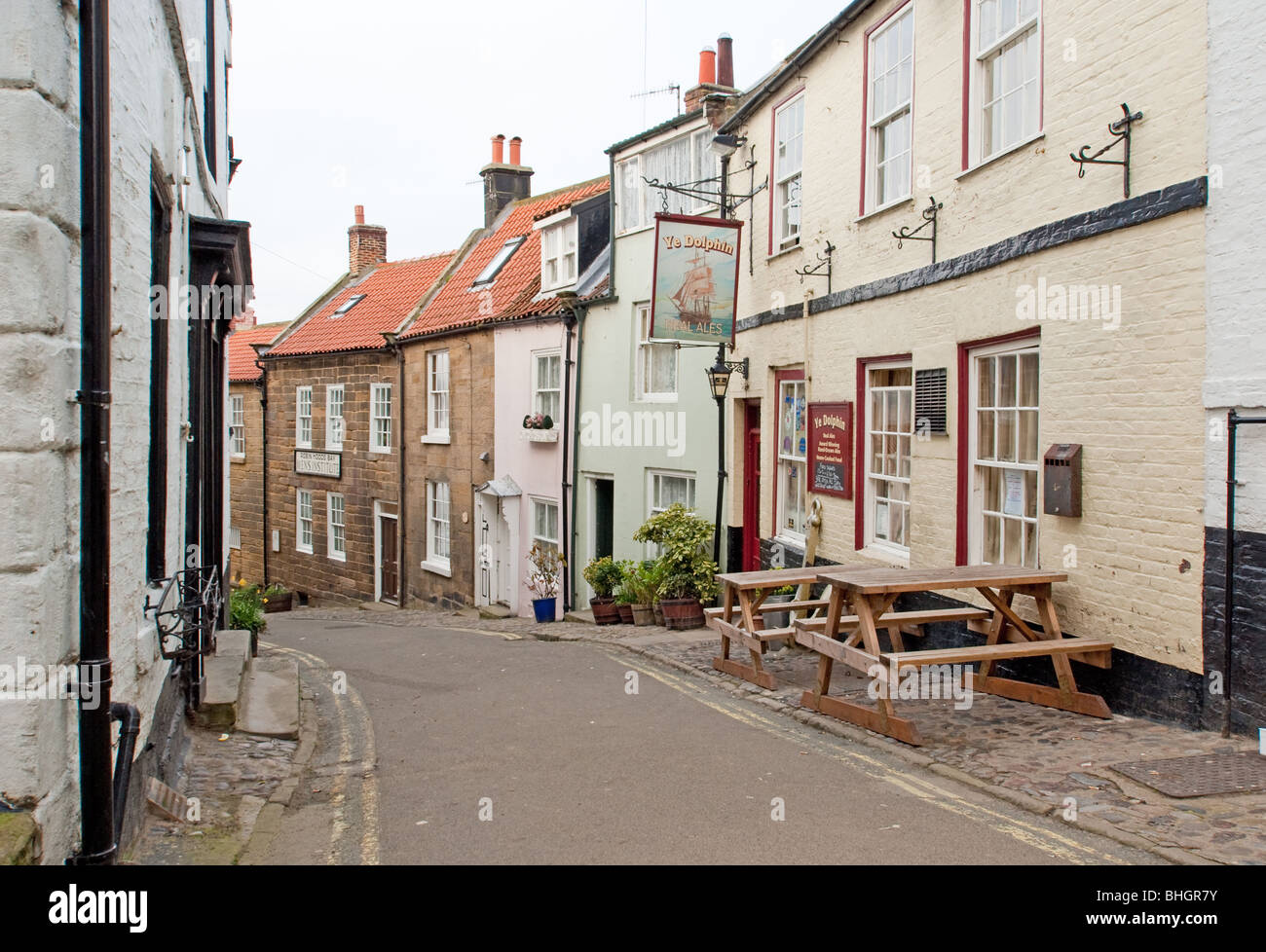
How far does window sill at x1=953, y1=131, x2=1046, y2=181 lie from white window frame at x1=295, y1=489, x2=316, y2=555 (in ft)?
72.6

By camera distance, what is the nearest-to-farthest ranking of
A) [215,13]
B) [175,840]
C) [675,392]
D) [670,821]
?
[175,840] < [670,821] < [215,13] < [675,392]

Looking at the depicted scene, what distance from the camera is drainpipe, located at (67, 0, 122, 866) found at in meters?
3.77

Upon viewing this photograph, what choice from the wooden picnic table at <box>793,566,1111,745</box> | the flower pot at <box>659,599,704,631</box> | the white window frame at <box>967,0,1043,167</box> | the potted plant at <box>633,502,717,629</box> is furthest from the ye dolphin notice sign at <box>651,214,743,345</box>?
the wooden picnic table at <box>793,566,1111,745</box>

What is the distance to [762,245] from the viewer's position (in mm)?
14383

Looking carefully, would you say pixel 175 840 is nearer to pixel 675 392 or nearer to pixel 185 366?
pixel 185 366

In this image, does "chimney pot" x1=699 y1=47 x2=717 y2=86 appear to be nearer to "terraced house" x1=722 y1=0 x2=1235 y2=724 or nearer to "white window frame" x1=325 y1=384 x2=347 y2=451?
"terraced house" x1=722 y1=0 x2=1235 y2=724

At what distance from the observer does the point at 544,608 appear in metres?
18.8

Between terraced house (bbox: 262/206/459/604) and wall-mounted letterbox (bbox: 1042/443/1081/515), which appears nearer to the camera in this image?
wall-mounted letterbox (bbox: 1042/443/1081/515)

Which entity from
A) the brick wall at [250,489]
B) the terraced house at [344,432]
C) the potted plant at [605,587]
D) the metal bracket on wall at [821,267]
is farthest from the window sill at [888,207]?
the brick wall at [250,489]

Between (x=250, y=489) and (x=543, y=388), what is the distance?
47.8 ft

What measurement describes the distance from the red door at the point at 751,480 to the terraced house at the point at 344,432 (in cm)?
1121

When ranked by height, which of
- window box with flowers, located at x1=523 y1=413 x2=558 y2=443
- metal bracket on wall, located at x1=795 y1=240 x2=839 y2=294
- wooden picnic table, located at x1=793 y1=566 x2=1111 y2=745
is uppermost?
metal bracket on wall, located at x1=795 y1=240 x2=839 y2=294

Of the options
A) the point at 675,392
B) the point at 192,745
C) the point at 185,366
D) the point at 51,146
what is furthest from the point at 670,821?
the point at 675,392
